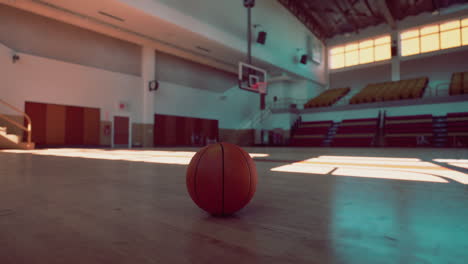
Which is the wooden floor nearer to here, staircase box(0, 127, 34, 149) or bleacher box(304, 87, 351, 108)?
staircase box(0, 127, 34, 149)

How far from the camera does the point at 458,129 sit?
12664 mm

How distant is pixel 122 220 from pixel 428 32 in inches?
873

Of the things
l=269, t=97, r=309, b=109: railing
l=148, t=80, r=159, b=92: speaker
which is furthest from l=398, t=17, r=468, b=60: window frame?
l=148, t=80, r=159, b=92: speaker

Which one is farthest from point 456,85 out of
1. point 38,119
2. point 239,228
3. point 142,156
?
point 38,119

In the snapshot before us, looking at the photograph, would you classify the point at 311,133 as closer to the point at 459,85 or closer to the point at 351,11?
the point at 459,85

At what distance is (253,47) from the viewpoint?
15945mm

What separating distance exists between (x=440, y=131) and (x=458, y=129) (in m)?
0.82

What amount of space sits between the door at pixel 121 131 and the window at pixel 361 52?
16.1 meters

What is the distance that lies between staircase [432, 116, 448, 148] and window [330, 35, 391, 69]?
24.1 feet

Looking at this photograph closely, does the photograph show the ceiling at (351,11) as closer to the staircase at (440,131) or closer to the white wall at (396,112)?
the white wall at (396,112)

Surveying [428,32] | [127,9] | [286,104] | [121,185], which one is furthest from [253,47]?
[121,185]

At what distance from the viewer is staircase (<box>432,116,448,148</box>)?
13074 mm

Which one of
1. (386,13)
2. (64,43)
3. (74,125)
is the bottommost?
(74,125)

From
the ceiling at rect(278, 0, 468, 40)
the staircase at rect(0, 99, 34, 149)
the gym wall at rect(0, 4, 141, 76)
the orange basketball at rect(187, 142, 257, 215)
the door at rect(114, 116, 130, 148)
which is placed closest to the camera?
the orange basketball at rect(187, 142, 257, 215)
